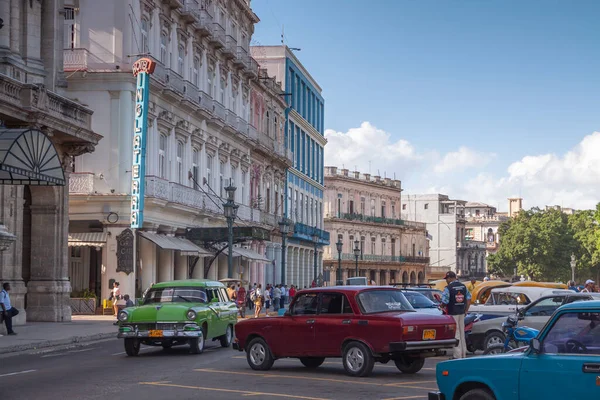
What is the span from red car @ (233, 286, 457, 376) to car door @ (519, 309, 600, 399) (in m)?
6.40

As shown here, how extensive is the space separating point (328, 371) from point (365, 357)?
1.51 meters

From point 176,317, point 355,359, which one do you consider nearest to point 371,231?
point 176,317

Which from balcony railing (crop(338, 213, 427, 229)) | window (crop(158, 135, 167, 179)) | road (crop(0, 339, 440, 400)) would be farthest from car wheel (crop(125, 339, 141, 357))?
balcony railing (crop(338, 213, 427, 229))

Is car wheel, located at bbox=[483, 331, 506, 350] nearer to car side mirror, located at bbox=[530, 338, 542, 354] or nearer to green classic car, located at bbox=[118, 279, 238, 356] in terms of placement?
green classic car, located at bbox=[118, 279, 238, 356]

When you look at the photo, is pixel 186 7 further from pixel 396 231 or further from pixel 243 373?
pixel 396 231

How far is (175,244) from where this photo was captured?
142ft

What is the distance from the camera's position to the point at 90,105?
39906 millimetres

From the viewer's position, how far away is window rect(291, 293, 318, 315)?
683 inches

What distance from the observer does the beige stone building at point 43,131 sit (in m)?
30.3

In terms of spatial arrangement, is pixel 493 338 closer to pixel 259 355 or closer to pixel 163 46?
pixel 259 355

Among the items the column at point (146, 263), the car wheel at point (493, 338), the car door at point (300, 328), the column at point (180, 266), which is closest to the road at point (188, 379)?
the car door at point (300, 328)

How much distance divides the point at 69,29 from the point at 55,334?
16.9 m

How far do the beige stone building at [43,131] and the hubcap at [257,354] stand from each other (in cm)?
1383

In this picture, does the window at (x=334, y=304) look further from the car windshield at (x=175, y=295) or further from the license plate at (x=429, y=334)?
the car windshield at (x=175, y=295)
